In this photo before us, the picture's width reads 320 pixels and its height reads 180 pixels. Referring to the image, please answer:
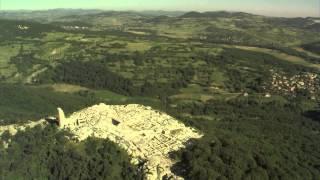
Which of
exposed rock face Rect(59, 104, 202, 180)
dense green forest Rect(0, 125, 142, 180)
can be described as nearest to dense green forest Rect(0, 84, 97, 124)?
exposed rock face Rect(59, 104, 202, 180)

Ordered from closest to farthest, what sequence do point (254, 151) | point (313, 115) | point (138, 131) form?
point (254, 151)
point (138, 131)
point (313, 115)

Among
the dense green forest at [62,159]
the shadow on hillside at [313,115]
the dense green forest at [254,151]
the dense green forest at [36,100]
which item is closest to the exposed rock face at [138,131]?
the dense green forest at [62,159]

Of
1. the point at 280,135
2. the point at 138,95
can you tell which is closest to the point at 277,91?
the point at 138,95

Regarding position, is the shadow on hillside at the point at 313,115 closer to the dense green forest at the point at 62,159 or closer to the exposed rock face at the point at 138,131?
the exposed rock face at the point at 138,131

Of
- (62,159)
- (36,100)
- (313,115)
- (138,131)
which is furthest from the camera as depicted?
(36,100)

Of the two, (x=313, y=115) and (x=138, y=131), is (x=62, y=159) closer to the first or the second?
(x=138, y=131)

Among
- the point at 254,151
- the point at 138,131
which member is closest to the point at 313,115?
the point at 254,151

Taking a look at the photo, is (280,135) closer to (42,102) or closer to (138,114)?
(138,114)
